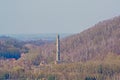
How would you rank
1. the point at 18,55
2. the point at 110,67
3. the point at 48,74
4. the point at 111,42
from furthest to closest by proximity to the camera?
the point at 18,55
the point at 111,42
the point at 110,67
the point at 48,74

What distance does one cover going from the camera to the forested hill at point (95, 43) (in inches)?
2852

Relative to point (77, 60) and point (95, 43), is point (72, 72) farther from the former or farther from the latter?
point (95, 43)

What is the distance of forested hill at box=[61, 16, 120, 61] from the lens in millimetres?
72438

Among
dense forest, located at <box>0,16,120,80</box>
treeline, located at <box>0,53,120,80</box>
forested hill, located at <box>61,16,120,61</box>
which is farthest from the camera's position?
forested hill, located at <box>61,16,120,61</box>

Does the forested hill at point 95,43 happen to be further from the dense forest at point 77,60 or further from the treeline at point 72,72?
the treeline at point 72,72

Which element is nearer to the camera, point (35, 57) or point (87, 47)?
point (35, 57)

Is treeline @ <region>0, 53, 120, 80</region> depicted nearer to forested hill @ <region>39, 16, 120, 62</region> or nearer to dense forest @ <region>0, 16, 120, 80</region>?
dense forest @ <region>0, 16, 120, 80</region>

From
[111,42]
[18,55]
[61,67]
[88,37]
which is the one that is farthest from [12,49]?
[61,67]

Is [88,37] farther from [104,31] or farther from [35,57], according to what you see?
[35,57]

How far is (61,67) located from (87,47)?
23.7m

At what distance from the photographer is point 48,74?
1980 inches

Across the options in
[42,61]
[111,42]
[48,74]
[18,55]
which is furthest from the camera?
[18,55]

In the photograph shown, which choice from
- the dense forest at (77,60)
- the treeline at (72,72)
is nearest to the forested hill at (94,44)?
the dense forest at (77,60)

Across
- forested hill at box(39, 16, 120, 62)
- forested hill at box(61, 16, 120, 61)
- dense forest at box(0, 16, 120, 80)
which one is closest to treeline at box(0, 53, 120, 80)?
dense forest at box(0, 16, 120, 80)
